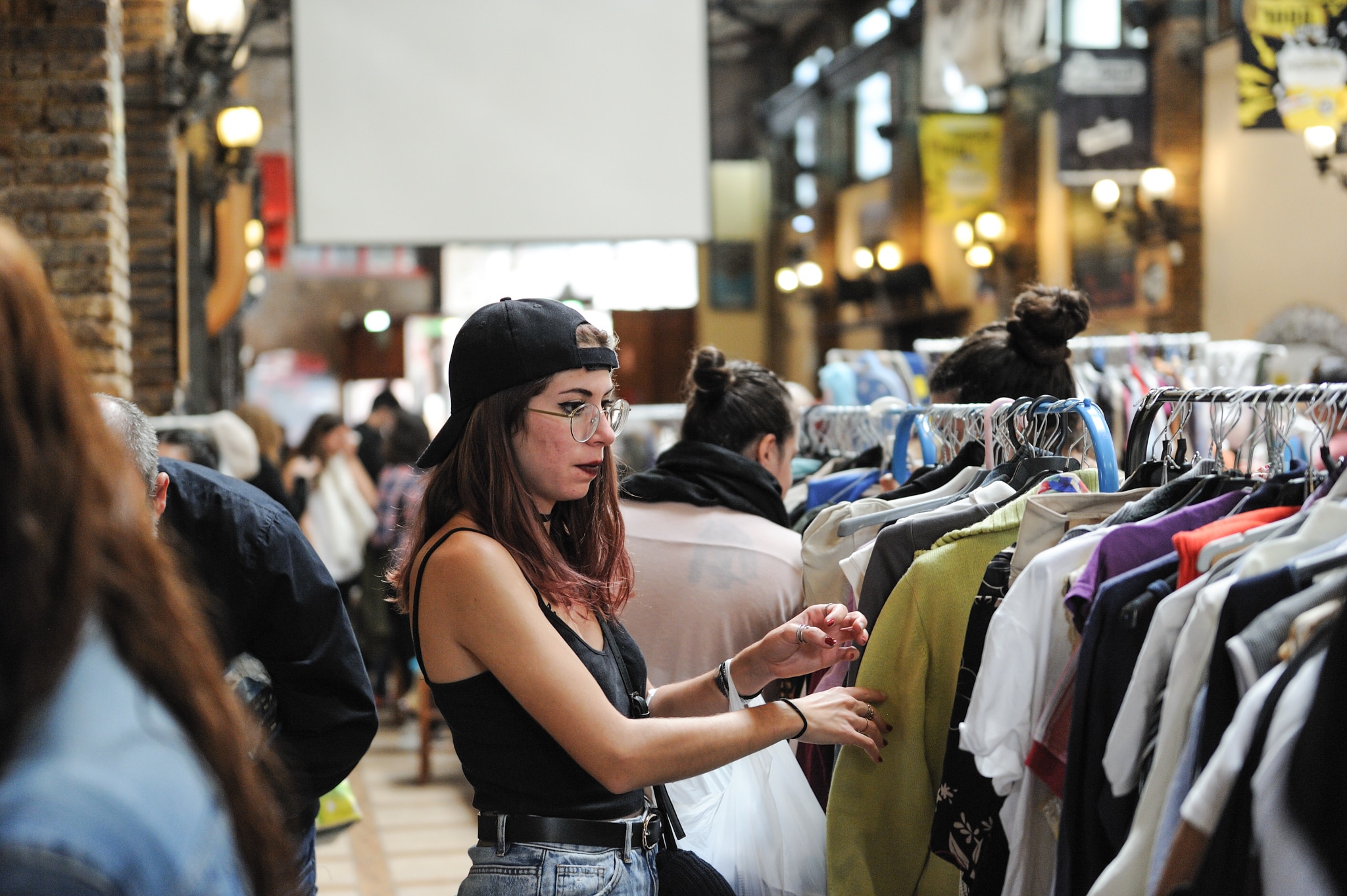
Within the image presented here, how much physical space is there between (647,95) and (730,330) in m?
11.7

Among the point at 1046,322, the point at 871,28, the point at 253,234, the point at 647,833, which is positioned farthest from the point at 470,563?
the point at 871,28

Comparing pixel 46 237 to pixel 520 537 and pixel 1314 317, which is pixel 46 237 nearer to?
pixel 520 537

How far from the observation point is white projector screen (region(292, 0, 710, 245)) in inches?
260

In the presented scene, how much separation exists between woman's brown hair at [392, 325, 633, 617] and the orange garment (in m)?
0.76

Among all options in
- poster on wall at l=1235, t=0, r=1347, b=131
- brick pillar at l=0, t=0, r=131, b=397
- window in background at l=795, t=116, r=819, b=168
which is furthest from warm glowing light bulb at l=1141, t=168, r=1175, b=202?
brick pillar at l=0, t=0, r=131, b=397

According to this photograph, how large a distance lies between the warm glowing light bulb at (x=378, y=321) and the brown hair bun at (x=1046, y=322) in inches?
721

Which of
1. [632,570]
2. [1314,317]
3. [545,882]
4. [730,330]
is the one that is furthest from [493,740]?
[730,330]

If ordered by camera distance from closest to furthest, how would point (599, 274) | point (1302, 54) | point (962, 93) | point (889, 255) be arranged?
point (1302, 54) < point (962, 93) < point (889, 255) < point (599, 274)

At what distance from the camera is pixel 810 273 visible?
55.6ft

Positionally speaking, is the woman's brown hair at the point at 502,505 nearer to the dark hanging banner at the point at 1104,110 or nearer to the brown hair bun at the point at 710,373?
the brown hair bun at the point at 710,373

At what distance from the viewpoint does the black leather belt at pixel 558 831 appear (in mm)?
1595

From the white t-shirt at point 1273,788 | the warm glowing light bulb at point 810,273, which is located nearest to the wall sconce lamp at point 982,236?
the warm glowing light bulb at point 810,273

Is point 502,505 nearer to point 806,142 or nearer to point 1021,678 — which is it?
point 1021,678

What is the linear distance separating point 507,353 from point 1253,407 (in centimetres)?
98
